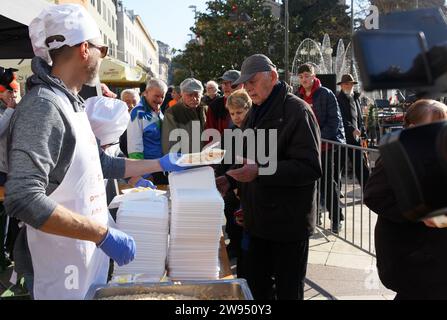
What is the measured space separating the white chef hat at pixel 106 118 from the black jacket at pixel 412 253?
1.58 m

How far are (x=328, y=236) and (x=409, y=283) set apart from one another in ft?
13.2

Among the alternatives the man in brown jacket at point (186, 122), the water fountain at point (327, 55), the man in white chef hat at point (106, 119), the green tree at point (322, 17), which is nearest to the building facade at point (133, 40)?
the green tree at point (322, 17)

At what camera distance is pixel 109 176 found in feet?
8.57

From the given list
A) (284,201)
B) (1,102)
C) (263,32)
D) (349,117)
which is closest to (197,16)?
(263,32)

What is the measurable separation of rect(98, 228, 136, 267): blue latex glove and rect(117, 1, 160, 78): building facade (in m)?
38.5

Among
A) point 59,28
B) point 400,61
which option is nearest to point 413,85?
point 400,61

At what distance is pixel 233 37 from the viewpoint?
24547 millimetres

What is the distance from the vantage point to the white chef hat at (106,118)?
2.95 m

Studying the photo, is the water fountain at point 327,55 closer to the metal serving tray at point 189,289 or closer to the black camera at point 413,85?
the metal serving tray at point 189,289

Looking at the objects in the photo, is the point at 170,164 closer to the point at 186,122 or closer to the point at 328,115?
the point at 186,122

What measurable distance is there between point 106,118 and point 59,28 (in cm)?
116

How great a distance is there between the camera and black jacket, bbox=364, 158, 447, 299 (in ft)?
8.16

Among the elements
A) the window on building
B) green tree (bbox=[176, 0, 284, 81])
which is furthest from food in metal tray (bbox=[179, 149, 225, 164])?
the window on building

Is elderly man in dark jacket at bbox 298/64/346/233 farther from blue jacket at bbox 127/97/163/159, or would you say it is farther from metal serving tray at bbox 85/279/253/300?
metal serving tray at bbox 85/279/253/300
